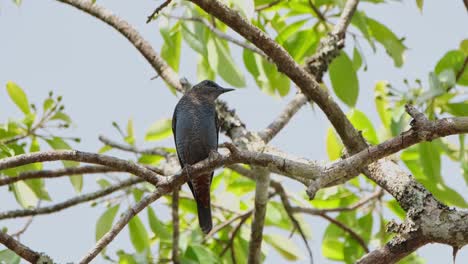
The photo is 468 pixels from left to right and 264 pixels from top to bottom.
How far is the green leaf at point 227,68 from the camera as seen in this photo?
5.37 meters

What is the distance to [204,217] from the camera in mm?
5418

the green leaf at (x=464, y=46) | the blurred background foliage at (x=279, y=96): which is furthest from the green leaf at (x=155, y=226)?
the green leaf at (x=464, y=46)

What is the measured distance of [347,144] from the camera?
14.8 feet

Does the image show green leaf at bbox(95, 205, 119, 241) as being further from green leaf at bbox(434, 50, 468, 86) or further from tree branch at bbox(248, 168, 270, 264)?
green leaf at bbox(434, 50, 468, 86)

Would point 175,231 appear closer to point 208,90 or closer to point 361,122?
point 208,90

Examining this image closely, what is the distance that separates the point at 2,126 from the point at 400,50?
2.76 meters

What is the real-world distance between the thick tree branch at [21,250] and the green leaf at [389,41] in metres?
3.09

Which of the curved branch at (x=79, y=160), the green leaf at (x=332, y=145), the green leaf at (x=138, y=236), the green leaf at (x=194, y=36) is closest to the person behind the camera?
the curved branch at (x=79, y=160)

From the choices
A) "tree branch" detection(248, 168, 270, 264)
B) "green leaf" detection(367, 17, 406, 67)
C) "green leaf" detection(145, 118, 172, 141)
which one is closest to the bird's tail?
"tree branch" detection(248, 168, 270, 264)

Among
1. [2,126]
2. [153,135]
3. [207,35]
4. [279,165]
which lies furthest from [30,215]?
[279,165]

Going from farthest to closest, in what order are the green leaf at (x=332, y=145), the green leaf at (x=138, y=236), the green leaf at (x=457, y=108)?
1. the green leaf at (x=332, y=145)
2. the green leaf at (x=138, y=236)
3. the green leaf at (x=457, y=108)

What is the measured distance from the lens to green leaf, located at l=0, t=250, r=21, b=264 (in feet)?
12.1

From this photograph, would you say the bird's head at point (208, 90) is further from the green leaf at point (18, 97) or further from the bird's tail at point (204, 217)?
the green leaf at point (18, 97)

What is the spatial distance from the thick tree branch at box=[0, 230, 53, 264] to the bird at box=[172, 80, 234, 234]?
1822 millimetres
